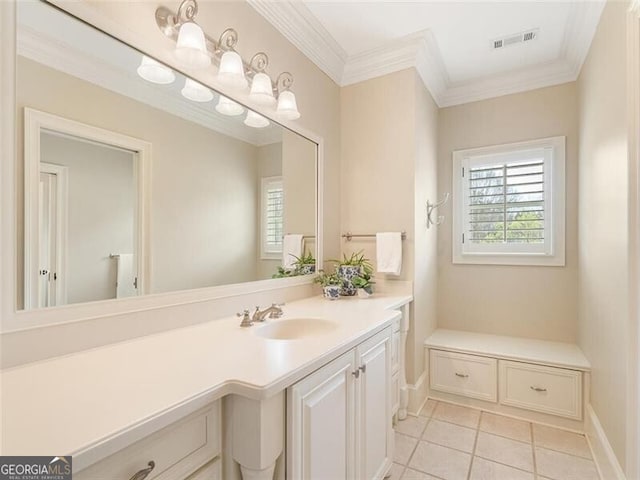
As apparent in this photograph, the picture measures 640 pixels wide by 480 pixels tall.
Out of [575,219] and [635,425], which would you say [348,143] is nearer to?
[575,219]

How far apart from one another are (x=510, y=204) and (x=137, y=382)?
114 inches

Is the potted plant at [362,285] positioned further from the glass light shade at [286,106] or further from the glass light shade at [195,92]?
the glass light shade at [195,92]

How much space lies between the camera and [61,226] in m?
1.03

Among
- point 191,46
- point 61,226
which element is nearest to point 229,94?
point 191,46

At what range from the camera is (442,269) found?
9.75 ft

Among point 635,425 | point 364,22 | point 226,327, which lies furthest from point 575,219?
point 226,327

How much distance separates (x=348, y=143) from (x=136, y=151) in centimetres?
167

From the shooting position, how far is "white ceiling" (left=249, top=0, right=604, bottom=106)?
191 centimetres

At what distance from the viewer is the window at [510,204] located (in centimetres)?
258

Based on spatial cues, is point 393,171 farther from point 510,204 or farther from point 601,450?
point 601,450

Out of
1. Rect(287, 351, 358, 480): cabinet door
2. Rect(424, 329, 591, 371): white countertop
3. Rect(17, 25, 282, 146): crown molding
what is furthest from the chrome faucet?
Rect(424, 329, 591, 371): white countertop

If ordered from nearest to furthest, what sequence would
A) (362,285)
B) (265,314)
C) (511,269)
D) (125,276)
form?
(125,276) < (265,314) < (362,285) < (511,269)

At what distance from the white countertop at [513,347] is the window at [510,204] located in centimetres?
63

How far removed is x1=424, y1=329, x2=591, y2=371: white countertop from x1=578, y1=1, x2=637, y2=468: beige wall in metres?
0.13
